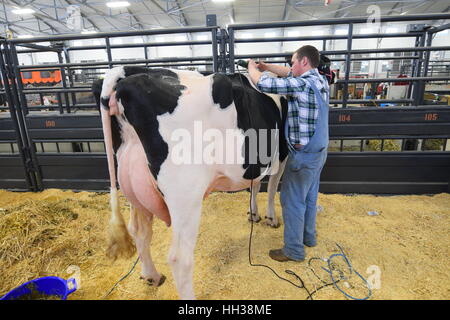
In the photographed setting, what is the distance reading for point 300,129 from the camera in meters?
2.12

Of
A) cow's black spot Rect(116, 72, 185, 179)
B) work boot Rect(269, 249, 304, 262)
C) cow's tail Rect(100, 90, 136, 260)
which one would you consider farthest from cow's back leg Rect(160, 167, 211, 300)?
work boot Rect(269, 249, 304, 262)

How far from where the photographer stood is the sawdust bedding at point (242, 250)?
2170 mm

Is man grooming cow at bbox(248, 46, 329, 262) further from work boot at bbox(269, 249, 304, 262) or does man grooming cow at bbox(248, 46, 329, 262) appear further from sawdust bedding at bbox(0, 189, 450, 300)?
sawdust bedding at bbox(0, 189, 450, 300)

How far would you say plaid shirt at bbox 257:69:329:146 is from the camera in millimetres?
1955

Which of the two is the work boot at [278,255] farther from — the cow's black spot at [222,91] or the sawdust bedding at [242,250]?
the cow's black spot at [222,91]

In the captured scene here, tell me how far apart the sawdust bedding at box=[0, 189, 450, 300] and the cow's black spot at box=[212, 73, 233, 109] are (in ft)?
4.76

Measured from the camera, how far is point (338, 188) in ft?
12.6

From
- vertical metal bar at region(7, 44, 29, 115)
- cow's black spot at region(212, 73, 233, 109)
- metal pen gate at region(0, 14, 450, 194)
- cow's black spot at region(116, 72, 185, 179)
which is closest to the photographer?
cow's black spot at region(116, 72, 185, 179)

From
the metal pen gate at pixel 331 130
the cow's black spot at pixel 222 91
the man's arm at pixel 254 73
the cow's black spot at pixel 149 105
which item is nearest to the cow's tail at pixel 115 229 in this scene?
the cow's black spot at pixel 149 105

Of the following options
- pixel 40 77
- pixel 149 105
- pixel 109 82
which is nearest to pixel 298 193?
pixel 149 105

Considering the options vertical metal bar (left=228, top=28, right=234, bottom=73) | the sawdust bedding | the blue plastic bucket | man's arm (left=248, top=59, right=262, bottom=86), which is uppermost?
vertical metal bar (left=228, top=28, right=234, bottom=73)

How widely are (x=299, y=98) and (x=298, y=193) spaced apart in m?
0.79
